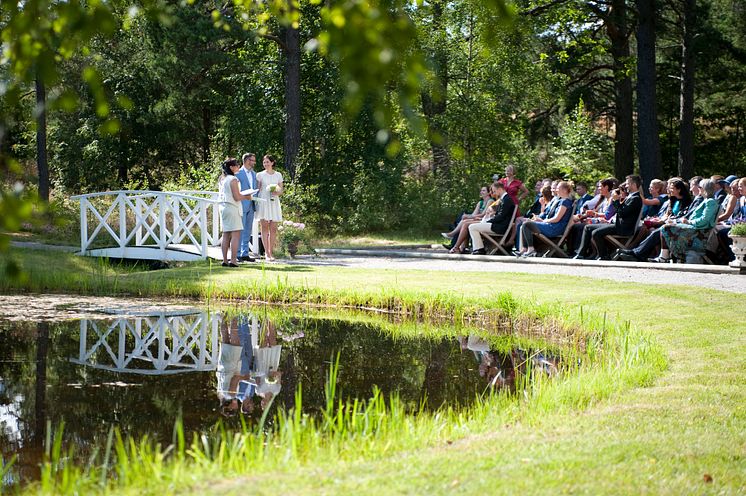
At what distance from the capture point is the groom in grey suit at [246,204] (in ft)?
52.0

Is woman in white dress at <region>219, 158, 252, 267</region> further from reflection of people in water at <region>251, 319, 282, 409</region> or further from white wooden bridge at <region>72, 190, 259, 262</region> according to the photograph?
reflection of people in water at <region>251, 319, 282, 409</region>

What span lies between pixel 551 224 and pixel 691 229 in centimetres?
290

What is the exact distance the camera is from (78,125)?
3303cm

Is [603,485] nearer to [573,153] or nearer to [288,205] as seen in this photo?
[288,205]

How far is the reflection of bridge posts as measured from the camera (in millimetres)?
8148

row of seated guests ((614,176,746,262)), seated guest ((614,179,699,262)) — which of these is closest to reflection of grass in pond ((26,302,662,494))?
row of seated guests ((614,176,746,262))

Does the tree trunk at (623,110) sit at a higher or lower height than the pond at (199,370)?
higher

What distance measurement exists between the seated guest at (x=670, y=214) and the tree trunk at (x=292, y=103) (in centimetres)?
1232

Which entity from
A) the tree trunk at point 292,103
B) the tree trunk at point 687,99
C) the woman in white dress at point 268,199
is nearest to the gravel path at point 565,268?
the woman in white dress at point 268,199

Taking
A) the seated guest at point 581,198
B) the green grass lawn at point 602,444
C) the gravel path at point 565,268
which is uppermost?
the seated guest at point 581,198

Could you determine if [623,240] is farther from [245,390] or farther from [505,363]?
[245,390]

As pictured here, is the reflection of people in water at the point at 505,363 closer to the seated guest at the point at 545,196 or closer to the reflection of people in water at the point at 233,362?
the reflection of people in water at the point at 233,362

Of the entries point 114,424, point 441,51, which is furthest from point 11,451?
point 441,51

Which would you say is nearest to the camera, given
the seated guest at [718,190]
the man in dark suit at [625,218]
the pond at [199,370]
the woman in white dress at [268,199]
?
the pond at [199,370]
